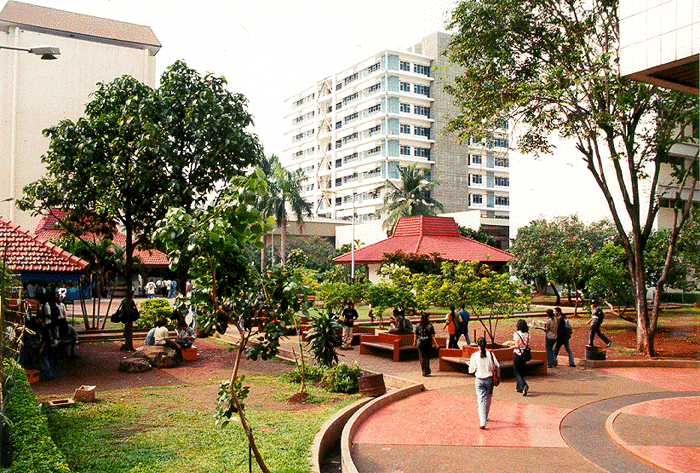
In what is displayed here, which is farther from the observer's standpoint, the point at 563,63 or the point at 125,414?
the point at 563,63

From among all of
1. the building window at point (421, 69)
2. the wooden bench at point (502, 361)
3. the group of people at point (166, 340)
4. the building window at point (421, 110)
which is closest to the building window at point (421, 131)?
the building window at point (421, 110)

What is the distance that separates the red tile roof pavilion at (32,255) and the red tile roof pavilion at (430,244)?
24.6 meters

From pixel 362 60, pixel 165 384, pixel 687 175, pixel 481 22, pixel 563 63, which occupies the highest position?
pixel 362 60

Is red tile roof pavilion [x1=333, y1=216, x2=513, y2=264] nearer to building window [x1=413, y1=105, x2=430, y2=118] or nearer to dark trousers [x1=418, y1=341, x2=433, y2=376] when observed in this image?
dark trousers [x1=418, y1=341, x2=433, y2=376]

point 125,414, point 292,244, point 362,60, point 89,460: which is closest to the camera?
point 89,460

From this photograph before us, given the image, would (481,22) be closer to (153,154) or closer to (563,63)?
(563,63)

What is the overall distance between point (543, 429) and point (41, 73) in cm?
5102

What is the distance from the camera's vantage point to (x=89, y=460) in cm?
725

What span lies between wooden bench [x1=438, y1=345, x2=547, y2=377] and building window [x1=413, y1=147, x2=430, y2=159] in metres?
61.4

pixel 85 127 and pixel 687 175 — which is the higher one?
pixel 85 127

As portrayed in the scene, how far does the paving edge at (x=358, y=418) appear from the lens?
7.21 m

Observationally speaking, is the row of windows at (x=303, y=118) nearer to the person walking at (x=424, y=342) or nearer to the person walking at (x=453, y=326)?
the person walking at (x=453, y=326)

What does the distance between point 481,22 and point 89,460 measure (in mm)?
15450

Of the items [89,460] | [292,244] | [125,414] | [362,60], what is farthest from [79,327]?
[362,60]
